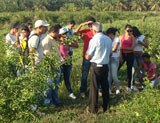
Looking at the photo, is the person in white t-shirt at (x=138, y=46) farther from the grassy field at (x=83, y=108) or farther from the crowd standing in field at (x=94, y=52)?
the grassy field at (x=83, y=108)

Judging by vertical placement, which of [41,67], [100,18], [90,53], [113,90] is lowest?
[100,18]

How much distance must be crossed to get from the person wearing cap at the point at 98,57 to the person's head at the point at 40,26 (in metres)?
0.91

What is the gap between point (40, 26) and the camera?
624 cm

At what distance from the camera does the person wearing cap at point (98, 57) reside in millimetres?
6301

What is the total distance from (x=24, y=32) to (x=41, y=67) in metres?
3.46

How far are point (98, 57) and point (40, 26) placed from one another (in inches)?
48.3

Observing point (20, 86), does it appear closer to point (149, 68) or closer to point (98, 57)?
point (98, 57)

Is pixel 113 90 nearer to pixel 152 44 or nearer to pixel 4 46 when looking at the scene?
pixel 152 44

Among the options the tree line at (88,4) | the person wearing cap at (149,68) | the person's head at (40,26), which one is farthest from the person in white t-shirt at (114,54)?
the tree line at (88,4)

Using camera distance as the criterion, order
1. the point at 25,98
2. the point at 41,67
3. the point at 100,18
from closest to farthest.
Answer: the point at 25,98 < the point at 41,67 < the point at 100,18

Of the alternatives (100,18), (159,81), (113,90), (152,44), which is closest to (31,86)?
(113,90)

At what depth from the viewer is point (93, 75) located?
258 inches

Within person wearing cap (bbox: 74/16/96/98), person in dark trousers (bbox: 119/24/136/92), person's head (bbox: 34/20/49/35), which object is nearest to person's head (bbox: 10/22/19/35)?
person wearing cap (bbox: 74/16/96/98)

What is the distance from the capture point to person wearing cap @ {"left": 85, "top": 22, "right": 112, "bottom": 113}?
248 inches
